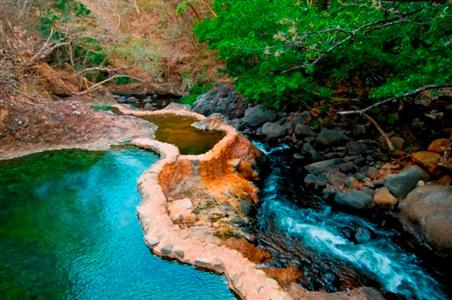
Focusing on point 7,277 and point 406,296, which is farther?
point 406,296

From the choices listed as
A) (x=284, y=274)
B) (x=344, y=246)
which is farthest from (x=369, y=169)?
(x=284, y=274)

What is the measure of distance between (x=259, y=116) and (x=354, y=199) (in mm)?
5252

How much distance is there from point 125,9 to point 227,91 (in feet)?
30.6

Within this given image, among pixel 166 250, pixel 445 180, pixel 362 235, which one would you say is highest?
pixel 445 180

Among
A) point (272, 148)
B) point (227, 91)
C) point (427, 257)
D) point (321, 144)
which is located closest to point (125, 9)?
point (227, 91)

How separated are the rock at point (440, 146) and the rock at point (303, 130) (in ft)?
10.6

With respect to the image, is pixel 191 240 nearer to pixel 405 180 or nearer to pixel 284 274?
pixel 284 274

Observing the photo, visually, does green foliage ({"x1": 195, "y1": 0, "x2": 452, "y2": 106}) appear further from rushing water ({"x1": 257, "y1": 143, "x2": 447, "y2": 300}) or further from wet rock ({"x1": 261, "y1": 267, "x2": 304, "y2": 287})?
wet rock ({"x1": 261, "y1": 267, "x2": 304, "y2": 287})

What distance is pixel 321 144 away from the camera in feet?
31.5

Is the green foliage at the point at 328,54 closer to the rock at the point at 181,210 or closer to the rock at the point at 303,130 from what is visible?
A: the rock at the point at 303,130

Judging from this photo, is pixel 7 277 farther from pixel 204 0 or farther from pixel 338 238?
pixel 204 0

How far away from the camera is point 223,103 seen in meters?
13.7

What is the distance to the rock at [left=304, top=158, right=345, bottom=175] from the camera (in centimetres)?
863

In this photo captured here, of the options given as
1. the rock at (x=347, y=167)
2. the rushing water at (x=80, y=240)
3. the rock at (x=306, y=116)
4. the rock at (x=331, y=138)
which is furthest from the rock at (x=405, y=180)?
the rushing water at (x=80, y=240)
